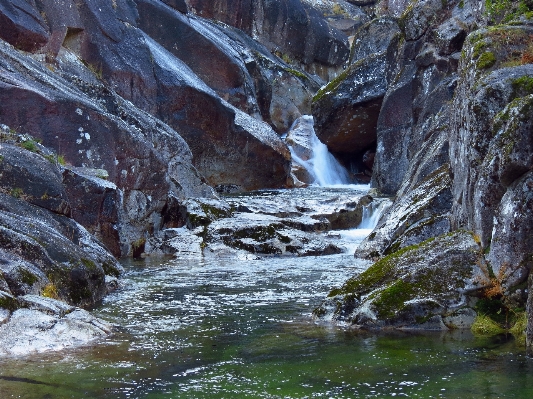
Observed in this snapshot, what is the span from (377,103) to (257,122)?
228 inches

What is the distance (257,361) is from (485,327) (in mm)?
3036

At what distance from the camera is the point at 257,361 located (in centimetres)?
742

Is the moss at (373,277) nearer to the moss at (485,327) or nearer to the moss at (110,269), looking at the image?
the moss at (485,327)

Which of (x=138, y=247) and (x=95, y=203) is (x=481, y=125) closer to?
(x=95, y=203)

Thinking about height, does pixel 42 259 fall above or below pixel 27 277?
above

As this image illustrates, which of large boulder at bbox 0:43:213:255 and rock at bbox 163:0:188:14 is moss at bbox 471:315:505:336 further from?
rock at bbox 163:0:188:14

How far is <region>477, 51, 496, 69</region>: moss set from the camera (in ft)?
35.6

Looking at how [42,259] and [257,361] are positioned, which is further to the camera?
[42,259]

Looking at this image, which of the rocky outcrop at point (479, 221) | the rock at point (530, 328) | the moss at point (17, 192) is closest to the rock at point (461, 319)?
the rocky outcrop at point (479, 221)

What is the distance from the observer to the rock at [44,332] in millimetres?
7586

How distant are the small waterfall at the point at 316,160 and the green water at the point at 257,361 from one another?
79.0 feet

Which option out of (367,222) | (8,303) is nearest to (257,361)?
(8,303)

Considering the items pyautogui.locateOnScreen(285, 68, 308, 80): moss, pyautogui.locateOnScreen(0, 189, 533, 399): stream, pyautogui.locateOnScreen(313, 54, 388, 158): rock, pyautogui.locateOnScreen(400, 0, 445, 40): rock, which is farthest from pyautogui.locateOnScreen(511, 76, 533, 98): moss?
pyautogui.locateOnScreen(285, 68, 308, 80): moss

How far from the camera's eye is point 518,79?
9.47m
